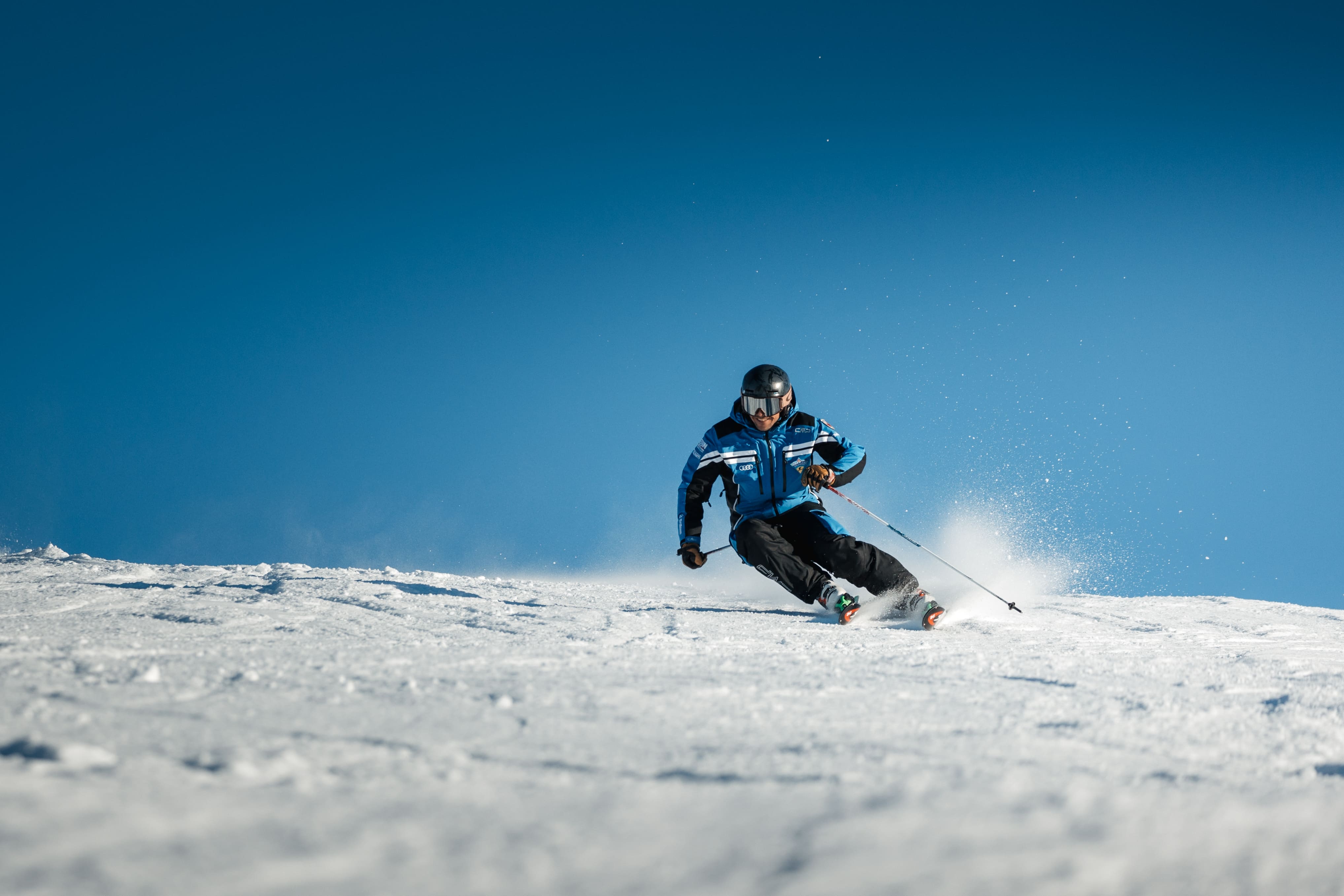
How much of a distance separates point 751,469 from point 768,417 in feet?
1.31

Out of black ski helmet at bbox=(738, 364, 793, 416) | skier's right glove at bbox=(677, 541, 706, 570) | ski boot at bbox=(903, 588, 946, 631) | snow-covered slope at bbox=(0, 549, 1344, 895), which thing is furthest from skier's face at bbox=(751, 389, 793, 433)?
snow-covered slope at bbox=(0, 549, 1344, 895)

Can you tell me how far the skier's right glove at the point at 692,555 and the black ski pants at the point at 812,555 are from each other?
0.30 meters

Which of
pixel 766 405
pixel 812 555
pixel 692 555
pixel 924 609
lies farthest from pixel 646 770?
pixel 766 405

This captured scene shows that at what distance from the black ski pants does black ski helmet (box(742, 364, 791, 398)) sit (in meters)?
0.86

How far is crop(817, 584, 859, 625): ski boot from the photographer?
4023 millimetres

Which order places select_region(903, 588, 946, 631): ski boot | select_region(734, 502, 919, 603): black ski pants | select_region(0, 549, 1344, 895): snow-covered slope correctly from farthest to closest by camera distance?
select_region(734, 502, 919, 603): black ski pants
select_region(903, 588, 946, 631): ski boot
select_region(0, 549, 1344, 895): snow-covered slope

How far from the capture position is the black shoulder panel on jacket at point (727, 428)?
5328 mm

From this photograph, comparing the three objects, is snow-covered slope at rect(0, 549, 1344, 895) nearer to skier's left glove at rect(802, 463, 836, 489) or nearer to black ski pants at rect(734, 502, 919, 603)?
black ski pants at rect(734, 502, 919, 603)

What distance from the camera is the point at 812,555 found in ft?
16.2

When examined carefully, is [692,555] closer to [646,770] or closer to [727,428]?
[727,428]

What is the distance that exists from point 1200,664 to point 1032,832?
2218 mm

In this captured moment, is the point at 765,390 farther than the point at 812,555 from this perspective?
Yes

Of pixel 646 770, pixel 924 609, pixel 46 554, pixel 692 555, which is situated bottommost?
pixel 646 770

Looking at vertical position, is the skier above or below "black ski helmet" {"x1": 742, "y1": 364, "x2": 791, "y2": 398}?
below
